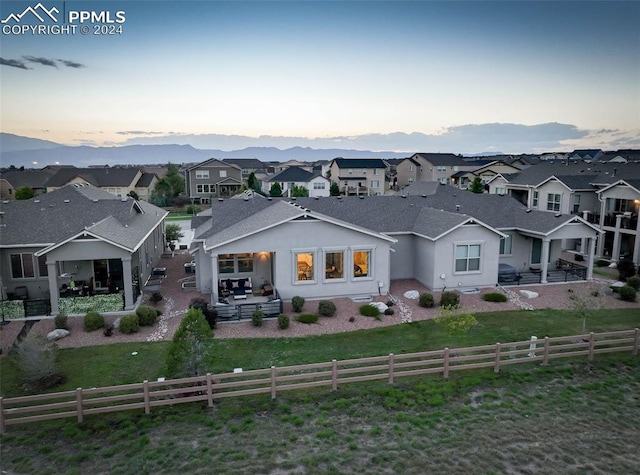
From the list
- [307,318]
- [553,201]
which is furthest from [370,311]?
[553,201]

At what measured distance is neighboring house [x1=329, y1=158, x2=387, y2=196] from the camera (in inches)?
3226

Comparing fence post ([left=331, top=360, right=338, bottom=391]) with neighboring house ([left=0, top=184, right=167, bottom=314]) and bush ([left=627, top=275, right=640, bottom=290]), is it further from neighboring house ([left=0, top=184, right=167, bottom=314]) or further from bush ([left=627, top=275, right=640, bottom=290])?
bush ([left=627, top=275, right=640, bottom=290])

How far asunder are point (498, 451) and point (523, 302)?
1410 cm

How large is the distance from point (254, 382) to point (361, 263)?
12671 millimetres

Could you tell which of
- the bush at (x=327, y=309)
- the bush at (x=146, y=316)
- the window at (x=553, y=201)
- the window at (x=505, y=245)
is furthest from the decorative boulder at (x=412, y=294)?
the window at (x=553, y=201)

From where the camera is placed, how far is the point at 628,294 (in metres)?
22.8

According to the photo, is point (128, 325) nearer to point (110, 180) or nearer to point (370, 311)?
point (370, 311)

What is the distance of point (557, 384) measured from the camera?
13.7 metres

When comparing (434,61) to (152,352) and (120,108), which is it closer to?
(120,108)

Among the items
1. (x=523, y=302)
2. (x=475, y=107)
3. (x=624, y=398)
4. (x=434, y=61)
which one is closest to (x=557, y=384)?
(x=624, y=398)

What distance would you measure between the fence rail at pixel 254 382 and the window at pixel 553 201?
23.5m

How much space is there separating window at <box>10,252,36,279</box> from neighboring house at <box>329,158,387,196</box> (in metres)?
62.7

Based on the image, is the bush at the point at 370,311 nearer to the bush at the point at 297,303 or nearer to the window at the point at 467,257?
the bush at the point at 297,303

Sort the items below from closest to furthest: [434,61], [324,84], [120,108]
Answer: [120,108]
[434,61]
[324,84]
